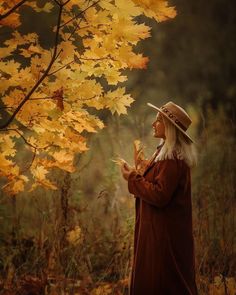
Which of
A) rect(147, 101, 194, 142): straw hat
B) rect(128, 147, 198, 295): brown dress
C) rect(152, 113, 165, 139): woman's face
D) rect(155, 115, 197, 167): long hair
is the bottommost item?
rect(128, 147, 198, 295): brown dress

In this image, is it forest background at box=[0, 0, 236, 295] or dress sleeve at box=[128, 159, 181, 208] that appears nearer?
dress sleeve at box=[128, 159, 181, 208]

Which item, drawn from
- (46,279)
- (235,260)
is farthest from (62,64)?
(235,260)

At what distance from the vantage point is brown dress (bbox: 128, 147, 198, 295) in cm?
238

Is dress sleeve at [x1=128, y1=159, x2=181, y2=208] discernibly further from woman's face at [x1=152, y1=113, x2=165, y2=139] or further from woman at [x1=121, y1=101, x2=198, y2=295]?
woman's face at [x1=152, y1=113, x2=165, y2=139]

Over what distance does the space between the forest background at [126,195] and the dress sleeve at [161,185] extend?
349 millimetres

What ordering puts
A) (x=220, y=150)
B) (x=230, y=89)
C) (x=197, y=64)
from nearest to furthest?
(x=220, y=150) → (x=230, y=89) → (x=197, y=64)

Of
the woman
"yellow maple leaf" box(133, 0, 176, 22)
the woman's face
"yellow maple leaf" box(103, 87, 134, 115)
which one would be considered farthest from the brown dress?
"yellow maple leaf" box(133, 0, 176, 22)

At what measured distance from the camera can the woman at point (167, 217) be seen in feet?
7.83

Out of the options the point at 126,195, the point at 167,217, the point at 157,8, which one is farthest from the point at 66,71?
the point at 126,195

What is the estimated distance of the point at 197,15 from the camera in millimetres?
7707

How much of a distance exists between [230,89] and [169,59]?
154 centimetres

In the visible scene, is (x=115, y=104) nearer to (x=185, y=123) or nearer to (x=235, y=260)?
(x=185, y=123)

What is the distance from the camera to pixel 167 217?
241 centimetres

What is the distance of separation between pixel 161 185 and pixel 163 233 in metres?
0.26
